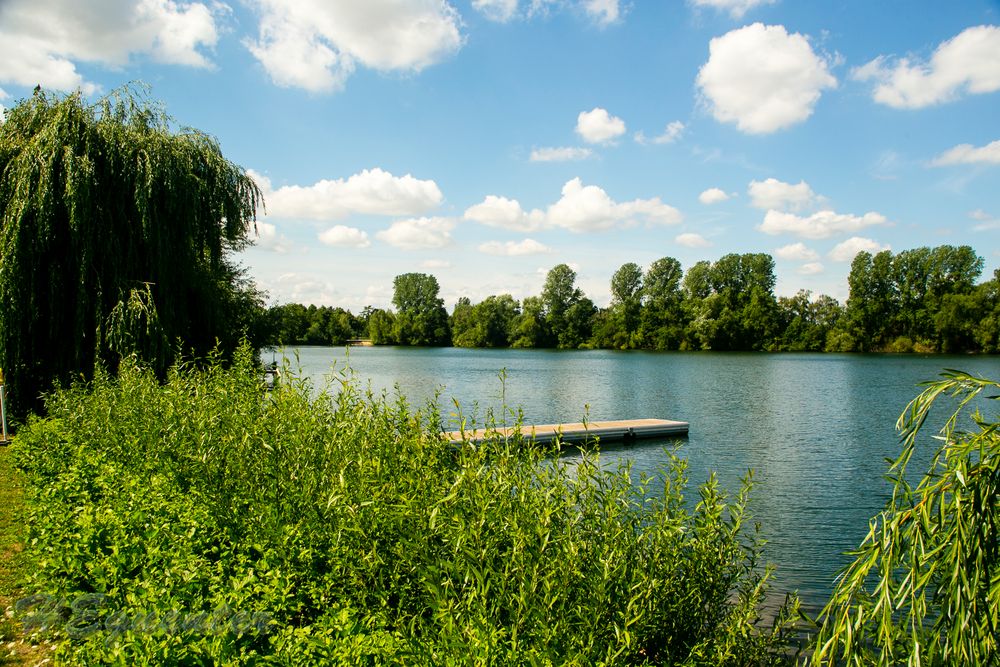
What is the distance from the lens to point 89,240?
38.3ft

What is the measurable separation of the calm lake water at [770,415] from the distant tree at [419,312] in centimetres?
3908

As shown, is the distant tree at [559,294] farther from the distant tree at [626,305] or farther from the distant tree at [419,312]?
the distant tree at [419,312]

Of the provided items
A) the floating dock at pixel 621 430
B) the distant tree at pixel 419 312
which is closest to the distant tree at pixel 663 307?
the distant tree at pixel 419 312

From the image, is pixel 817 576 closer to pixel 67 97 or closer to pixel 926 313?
pixel 67 97

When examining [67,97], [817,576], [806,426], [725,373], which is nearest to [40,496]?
[817,576]

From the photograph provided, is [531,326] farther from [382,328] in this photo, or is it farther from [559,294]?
[382,328]

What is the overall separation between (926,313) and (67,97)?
7502 cm

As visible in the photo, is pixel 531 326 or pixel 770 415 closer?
pixel 770 415

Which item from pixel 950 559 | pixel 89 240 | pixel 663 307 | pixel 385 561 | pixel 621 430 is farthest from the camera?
pixel 663 307

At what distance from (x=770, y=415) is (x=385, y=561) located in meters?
23.2

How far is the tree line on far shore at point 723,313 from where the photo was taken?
218 ft

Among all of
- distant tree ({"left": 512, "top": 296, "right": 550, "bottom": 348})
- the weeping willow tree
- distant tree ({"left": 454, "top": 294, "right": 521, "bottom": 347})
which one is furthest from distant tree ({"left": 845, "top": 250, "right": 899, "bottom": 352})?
the weeping willow tree

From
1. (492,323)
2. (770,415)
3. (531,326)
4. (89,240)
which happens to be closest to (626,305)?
(531,326)

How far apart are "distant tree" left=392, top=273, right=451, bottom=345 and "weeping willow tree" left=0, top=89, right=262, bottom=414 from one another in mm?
78886
